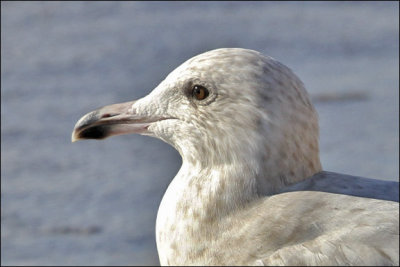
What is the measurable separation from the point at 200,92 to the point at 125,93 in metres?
3.72

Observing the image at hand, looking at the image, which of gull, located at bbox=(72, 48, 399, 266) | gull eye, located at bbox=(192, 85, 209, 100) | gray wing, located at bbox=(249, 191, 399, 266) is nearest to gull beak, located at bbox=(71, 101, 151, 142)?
gull, located at bbox=(72, 48, 399, 266)

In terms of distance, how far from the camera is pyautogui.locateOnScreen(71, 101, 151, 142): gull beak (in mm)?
4238

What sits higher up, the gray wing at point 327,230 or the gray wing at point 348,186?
the gray wing at point 348,186

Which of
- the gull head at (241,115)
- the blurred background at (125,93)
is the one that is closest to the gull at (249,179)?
the gull head at (241,115)

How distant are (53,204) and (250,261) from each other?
286 centimetres

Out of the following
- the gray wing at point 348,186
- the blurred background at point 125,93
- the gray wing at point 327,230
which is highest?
the blurred background at point 125,93

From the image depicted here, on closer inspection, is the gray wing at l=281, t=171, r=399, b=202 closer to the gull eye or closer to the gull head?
the gull head

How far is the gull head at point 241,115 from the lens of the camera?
3885 millimetres

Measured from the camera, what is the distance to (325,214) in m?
3.67

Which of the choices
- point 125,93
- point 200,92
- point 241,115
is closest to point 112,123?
point 200,92

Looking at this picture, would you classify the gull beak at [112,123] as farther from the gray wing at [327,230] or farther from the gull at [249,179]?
the gray wing at [327,230]

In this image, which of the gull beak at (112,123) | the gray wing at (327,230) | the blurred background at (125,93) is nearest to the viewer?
the gray wing at (327,230)

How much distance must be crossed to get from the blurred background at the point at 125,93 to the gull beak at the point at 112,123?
1468 mm

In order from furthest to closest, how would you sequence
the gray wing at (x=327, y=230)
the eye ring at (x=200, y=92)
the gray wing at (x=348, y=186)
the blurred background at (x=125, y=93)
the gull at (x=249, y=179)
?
the blurred background at (x=125, y=93), the eye ring at (x=200, y=92), the gray wing at (x=348, y=186), the gull at (x=249, y=179), the gray wing at (x=327, y=230)
